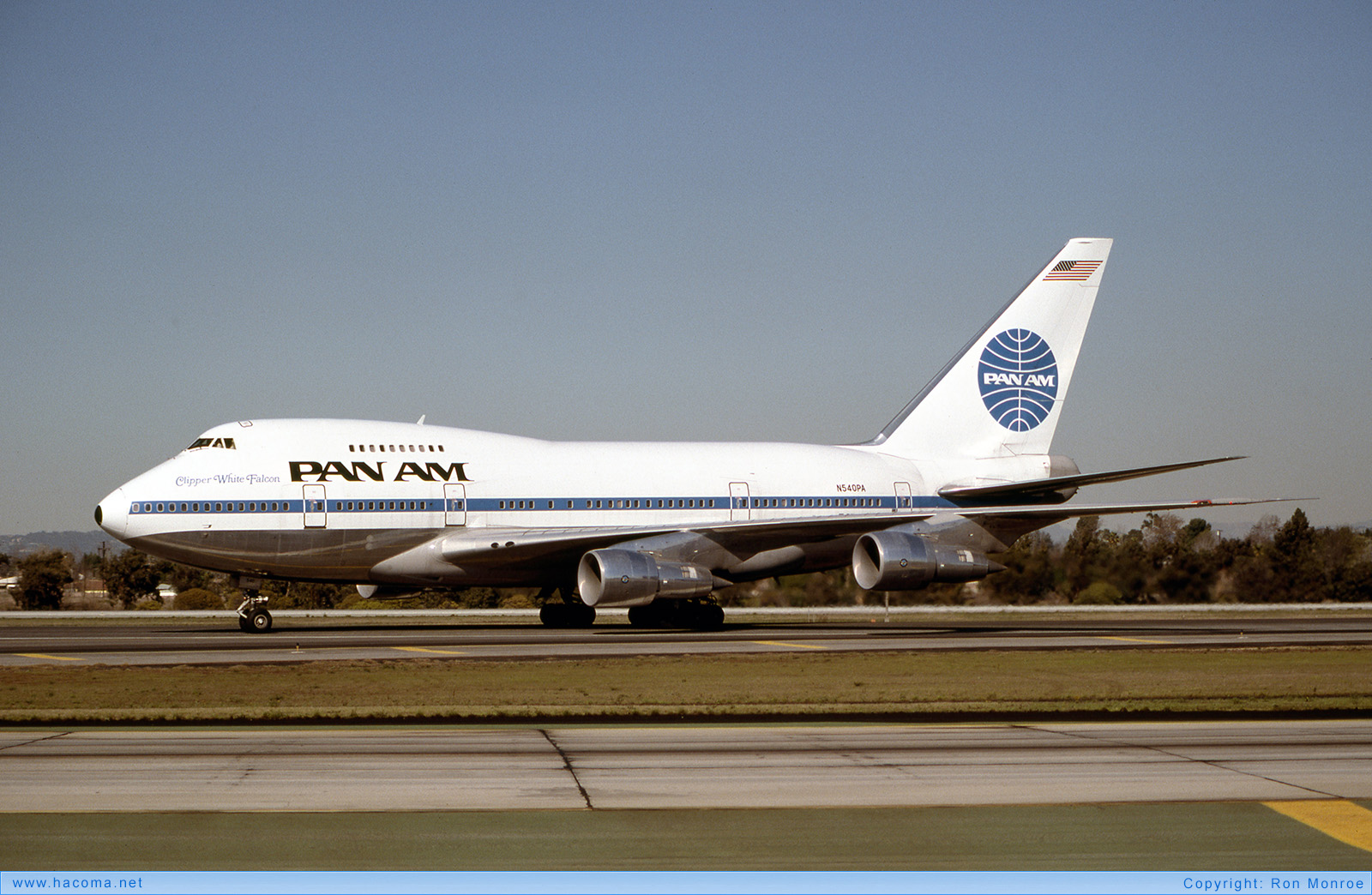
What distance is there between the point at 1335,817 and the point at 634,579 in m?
20.7

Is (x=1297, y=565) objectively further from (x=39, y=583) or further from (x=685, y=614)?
(x=39, y=583)

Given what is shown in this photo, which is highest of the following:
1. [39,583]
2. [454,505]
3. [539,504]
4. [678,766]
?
[539,504]

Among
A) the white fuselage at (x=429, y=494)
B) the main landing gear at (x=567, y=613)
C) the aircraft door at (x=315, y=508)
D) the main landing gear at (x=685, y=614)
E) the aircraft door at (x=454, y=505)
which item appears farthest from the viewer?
the main landing gear at (x=567, y=613)

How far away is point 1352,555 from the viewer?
49.5 meters

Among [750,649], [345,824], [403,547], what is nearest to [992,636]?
[750,649]

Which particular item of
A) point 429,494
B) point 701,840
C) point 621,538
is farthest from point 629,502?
point 701,840

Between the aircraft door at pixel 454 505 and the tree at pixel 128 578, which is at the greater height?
the aircraft door at pixel 454 505

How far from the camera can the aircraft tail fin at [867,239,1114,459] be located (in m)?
37.1

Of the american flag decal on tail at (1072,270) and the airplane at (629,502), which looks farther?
the american flag decal on tail at (1072,270)

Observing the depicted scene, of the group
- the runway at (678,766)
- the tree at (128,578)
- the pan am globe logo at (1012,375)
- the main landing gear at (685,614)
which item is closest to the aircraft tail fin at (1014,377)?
the pan am globe logo at (1012,375)

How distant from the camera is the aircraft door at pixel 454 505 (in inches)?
1250

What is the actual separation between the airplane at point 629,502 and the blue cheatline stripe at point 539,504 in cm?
4

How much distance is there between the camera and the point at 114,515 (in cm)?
2969

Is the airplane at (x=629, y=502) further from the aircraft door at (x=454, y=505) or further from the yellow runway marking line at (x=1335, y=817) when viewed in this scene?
the yellow runway marking line at (x=1335, y=817)
